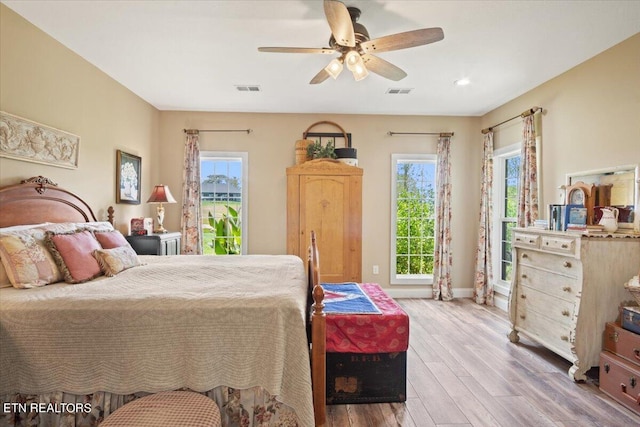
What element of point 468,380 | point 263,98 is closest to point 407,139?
point 263,98

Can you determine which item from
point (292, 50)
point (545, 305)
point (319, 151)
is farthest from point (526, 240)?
point (292, 50)

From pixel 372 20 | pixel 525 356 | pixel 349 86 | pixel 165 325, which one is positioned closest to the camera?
pixel 165 325

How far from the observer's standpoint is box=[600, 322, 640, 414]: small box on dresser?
7.07 feet

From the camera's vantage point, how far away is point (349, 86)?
3.74 metres

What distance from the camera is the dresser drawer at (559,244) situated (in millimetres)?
2562

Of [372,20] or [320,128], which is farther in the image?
[320,128]

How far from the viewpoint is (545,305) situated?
114 inches

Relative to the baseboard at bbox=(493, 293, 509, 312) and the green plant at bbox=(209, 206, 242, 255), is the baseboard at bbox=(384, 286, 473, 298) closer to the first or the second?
the baseboard at bbox=(493, 293, 509, 312)

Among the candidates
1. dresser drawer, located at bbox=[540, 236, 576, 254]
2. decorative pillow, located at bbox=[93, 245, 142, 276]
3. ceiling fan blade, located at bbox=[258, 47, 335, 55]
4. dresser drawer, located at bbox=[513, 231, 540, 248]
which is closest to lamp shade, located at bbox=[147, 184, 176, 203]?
decorative pillow, located at bbox=[93, 245, 142, 276]

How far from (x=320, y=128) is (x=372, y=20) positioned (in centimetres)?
240

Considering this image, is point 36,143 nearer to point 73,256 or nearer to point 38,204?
point 38,204

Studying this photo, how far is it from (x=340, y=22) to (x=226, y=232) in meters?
3.57

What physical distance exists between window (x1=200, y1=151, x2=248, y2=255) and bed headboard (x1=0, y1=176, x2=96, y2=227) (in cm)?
184

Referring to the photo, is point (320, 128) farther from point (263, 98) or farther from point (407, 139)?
point (407, 139)
